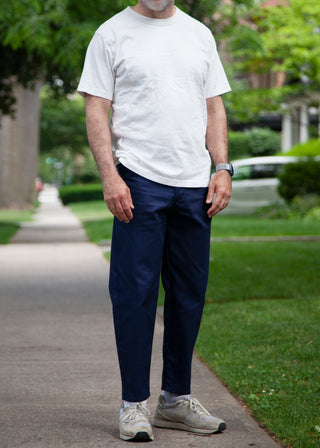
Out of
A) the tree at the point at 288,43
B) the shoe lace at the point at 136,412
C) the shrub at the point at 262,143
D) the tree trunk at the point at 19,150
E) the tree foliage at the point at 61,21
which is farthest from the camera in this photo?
the shrub at the point at 262,143

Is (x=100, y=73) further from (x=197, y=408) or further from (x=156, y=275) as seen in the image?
(x=197, y=408)

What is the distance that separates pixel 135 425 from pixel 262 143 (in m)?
39.0

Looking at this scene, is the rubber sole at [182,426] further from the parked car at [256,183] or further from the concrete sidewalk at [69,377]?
the parked car at [256,183]

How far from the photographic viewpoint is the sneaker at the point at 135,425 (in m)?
3.24

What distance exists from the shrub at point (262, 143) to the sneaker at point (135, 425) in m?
38.4

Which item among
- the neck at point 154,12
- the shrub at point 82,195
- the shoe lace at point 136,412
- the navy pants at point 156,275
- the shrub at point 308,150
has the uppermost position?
the neck at point 154,12

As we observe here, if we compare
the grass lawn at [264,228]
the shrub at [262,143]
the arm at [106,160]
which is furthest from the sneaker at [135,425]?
the shrub at [262,143]

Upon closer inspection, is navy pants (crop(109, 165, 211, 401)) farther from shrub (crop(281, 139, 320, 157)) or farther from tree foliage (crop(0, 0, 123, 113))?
shrub (crop(281, 139, 320, 157))

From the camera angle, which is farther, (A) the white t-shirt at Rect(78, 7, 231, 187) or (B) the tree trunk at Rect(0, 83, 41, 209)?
(B) the tree trunk at Rect(0, 83, 41, 209)

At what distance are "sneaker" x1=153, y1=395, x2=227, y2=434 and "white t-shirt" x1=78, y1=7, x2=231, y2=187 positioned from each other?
1.03 metres

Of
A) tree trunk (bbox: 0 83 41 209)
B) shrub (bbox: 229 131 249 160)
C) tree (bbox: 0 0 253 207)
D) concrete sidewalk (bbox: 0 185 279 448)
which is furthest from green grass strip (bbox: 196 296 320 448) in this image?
shrub (bbox: 229 131 249 160)

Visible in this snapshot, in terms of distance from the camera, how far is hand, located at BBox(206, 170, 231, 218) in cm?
333

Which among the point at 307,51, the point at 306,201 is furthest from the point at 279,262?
the point at 307,51

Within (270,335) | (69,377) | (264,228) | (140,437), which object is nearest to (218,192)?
(140,437)
